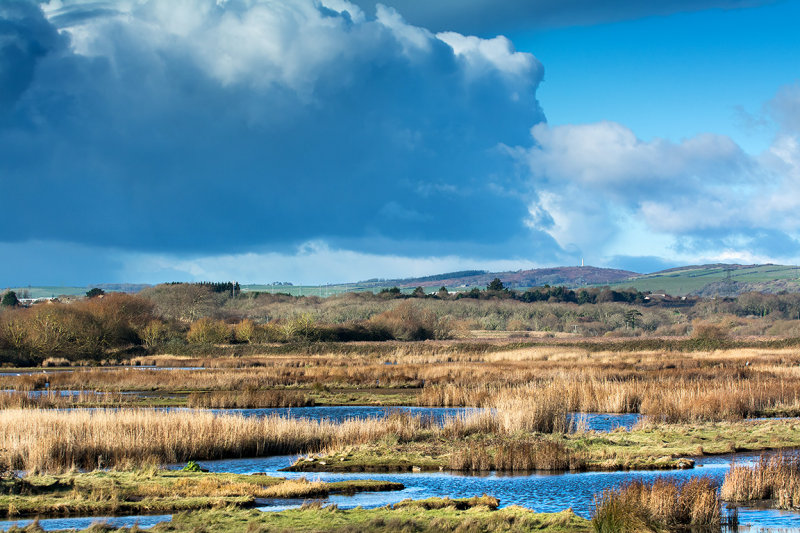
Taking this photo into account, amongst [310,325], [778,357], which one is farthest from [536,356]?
[310,325]

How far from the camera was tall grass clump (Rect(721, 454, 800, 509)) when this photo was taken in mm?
18938

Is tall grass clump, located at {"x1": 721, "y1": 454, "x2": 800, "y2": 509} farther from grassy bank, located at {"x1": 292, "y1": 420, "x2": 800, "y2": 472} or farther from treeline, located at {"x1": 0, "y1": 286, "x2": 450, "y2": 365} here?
treeline, located at {"x1": 0, "y1": 286, "x2": 450, "y2": 365}

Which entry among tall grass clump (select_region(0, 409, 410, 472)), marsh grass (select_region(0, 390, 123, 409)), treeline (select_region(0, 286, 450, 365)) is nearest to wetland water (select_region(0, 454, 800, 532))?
tall grass clump (select_region(0, 409, 410, 472))

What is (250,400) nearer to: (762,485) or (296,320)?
(762,485)

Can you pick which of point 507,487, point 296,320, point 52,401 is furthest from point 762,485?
point 296,320

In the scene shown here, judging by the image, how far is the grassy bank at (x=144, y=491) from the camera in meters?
18.0

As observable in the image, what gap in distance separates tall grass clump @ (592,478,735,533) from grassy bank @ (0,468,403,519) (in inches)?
280

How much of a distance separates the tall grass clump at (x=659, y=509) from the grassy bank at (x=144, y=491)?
280 inches

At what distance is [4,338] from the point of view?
8294 cm

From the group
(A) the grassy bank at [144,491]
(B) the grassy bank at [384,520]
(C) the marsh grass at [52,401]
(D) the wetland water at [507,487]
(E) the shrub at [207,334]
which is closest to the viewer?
(B) the grassy bank at [384,520]

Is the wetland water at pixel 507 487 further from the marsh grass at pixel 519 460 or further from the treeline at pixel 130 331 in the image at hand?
the treeline at pixel 130 331

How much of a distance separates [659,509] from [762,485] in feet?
15.1

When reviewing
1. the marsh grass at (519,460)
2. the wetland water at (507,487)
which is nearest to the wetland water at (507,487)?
the wetland water at (507,487)

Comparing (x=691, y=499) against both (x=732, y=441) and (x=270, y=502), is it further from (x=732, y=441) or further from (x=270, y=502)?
(x=732, y=441)
